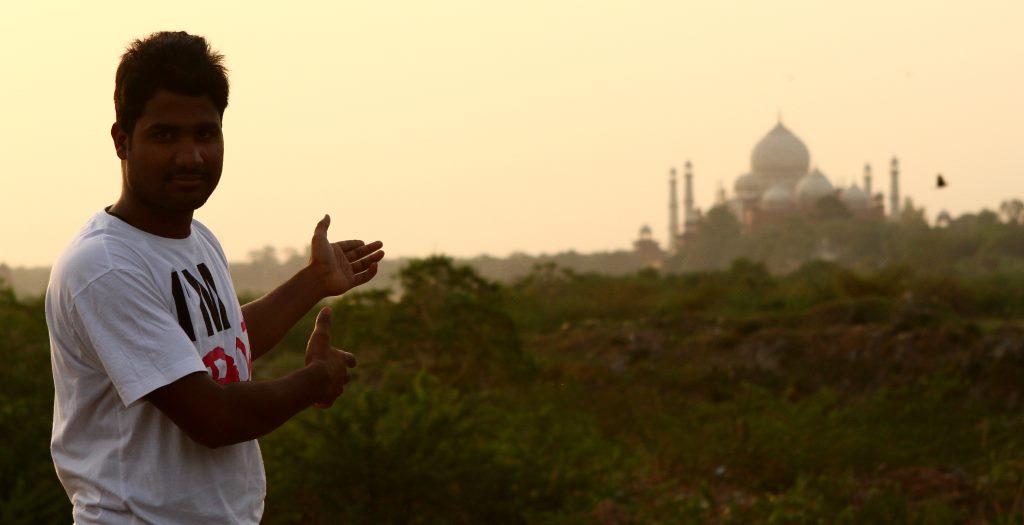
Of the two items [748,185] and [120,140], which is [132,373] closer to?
[120,140]

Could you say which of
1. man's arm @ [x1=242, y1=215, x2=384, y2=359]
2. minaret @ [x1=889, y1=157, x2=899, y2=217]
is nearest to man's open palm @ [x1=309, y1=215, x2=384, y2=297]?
man's arm @ [x1=242, y1=215, x2=384, y2=359]

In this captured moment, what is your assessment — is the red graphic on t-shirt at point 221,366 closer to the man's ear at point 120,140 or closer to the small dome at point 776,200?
the man's ear at point 120,140

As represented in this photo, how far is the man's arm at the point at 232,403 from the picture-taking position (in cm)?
175

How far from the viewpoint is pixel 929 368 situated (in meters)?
12.2

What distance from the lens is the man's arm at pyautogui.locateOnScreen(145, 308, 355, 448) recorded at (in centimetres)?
175

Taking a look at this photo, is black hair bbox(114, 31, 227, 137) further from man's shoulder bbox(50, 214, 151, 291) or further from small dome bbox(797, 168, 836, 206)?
small dome bbox(797, 168, 836, 206)

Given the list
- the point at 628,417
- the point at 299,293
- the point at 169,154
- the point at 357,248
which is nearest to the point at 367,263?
the point at 357,248

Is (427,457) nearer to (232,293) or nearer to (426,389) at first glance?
(426,389)

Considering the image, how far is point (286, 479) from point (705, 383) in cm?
713

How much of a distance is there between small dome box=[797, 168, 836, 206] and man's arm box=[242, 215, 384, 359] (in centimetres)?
7741

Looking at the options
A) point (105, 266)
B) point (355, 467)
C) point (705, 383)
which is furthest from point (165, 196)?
point (705, 383)

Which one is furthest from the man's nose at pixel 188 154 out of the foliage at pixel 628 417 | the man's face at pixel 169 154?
the foliage at pixel 628 417

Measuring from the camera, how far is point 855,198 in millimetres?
83938

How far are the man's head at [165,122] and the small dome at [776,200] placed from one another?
257 feet
